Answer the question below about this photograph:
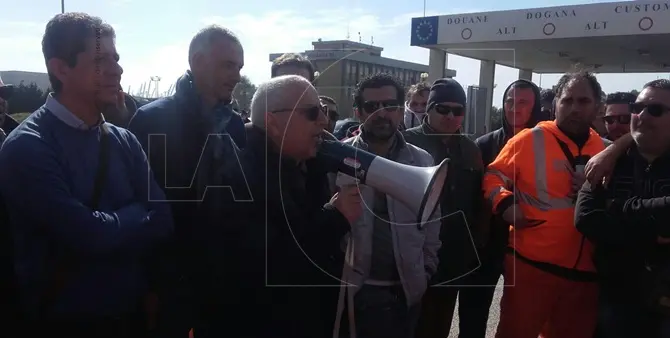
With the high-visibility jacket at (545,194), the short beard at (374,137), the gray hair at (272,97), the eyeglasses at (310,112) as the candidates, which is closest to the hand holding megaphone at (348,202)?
the eyeglasses at (310,112)

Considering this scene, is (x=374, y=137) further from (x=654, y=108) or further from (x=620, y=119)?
(x=620, y=119)

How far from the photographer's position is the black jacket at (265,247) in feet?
7.25

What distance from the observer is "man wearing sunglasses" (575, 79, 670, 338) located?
9.34 ft

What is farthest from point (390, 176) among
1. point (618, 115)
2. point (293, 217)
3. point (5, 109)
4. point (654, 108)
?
point (5, 109)

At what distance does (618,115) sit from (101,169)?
13.8ft

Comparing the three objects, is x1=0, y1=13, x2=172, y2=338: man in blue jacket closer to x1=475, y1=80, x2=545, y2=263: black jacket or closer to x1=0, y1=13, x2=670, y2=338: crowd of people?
x1=0, y1=13, x2=670, y2=338: crowd of people

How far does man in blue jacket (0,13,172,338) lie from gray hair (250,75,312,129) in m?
0.57

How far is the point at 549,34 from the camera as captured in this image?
44.4 feet

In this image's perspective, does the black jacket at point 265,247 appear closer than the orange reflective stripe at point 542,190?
Yes

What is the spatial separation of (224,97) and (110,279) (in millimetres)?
1276

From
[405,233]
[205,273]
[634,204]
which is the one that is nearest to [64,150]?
[205,273]

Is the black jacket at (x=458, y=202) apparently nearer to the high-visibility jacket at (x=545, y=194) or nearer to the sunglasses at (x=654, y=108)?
the high-visibility jacket at (x=545, y=194)

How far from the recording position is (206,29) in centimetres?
308

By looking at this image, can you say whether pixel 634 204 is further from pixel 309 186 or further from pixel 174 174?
pixel 174 174
